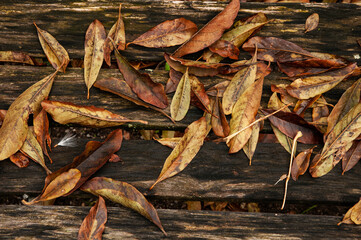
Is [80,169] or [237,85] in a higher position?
[237,85]

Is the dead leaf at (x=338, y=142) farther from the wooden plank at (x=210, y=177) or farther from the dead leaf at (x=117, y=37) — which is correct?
the dead leaf at (x=117, y=37)

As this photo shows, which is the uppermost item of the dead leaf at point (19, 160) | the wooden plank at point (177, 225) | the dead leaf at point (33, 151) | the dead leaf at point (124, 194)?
the dead leaf at point (33, 151)

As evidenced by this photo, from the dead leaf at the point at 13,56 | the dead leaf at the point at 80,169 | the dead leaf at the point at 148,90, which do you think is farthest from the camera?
the dead leaf at the point at 13,56

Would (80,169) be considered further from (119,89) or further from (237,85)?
(237,85)

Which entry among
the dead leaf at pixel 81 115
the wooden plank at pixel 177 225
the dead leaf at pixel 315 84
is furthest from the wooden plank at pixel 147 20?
the wooden plank at pixel 177 225

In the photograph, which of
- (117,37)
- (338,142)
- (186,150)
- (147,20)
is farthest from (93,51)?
(338,142)

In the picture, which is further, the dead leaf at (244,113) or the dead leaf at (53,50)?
the dead leaf at (53,50)

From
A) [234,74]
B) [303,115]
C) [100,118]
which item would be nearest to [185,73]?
[234,74]
